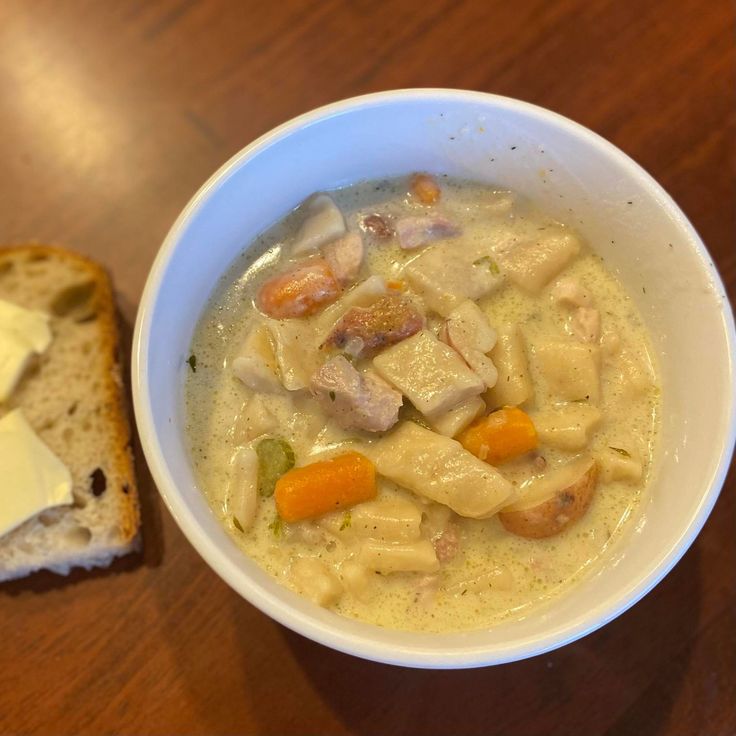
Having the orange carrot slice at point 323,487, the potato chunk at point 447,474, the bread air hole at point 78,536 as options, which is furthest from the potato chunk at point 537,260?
the bread air hole at point 78,536

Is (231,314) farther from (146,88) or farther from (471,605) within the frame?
(146,88)

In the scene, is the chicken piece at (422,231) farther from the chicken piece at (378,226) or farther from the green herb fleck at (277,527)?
the green herb fleck at (277,527)

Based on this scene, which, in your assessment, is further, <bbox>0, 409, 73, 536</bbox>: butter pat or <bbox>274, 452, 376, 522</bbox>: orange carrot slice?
<bbox>0, 409, 73, 536</bbox>: butter pat

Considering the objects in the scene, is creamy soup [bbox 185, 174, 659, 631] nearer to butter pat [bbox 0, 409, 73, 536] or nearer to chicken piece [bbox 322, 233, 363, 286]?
chicken piece [bbox 322, 233, 363, 286]

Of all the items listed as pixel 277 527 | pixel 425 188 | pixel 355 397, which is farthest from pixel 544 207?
pixel 277 527

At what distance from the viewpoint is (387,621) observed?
1.40 meters

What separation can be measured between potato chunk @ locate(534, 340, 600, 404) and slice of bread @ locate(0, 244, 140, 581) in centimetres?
109

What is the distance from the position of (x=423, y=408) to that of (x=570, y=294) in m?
0.45

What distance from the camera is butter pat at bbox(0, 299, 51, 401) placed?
77.3 inches

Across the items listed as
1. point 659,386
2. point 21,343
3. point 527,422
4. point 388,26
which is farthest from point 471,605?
point 388,26

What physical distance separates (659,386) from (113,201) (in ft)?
5.13

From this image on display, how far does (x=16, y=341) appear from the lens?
77.9 inches

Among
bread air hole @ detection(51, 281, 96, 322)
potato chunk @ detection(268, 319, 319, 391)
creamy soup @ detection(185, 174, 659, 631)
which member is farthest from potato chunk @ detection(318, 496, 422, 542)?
bread air hole @ detection(51, 281, 96, 322)

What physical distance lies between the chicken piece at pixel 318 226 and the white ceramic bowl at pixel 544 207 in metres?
0.04
